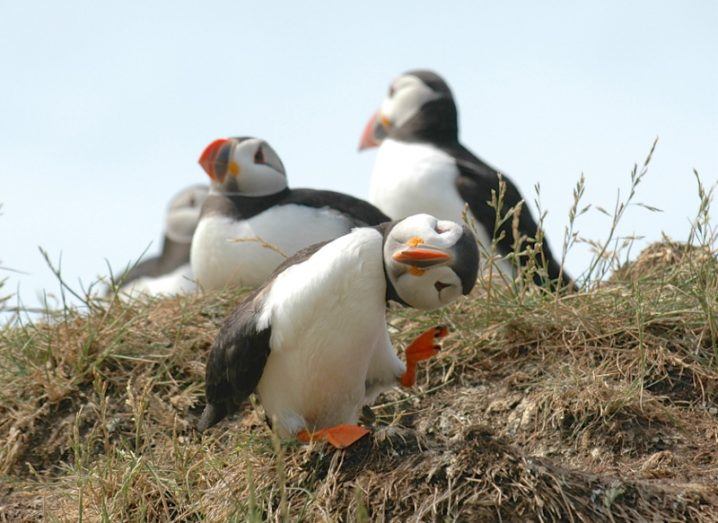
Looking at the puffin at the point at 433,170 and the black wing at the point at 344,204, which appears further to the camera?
the puffin at the point at 433,170

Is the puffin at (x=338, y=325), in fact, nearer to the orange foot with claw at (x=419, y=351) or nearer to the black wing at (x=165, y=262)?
the orange foot with claw at (x=419, y=351)

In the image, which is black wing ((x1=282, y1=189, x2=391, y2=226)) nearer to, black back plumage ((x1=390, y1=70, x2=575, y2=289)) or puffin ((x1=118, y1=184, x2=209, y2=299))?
black back plumage ((x1=390, y1=70, x2=575, y2=289))

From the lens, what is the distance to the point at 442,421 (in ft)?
17.2

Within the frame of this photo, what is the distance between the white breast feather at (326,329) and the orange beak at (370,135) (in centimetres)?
516

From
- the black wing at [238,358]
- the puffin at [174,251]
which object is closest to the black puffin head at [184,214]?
the puffin at [174,251]

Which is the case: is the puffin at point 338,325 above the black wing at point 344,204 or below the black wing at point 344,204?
above

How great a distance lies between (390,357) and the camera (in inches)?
179

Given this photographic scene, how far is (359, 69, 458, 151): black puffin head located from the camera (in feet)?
28.9

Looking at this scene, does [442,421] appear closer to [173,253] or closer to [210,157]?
[210,157]

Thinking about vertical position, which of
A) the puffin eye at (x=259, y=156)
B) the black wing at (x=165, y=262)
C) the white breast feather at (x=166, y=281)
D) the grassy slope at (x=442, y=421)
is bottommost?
the black wing at (x=165, y=262)

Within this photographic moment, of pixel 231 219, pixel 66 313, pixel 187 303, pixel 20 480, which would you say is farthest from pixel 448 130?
pixel 20 480

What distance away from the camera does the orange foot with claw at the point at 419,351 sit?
15.0 ft

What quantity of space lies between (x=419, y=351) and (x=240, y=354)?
63 centimetres

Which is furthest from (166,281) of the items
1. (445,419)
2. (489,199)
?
(445,419)
